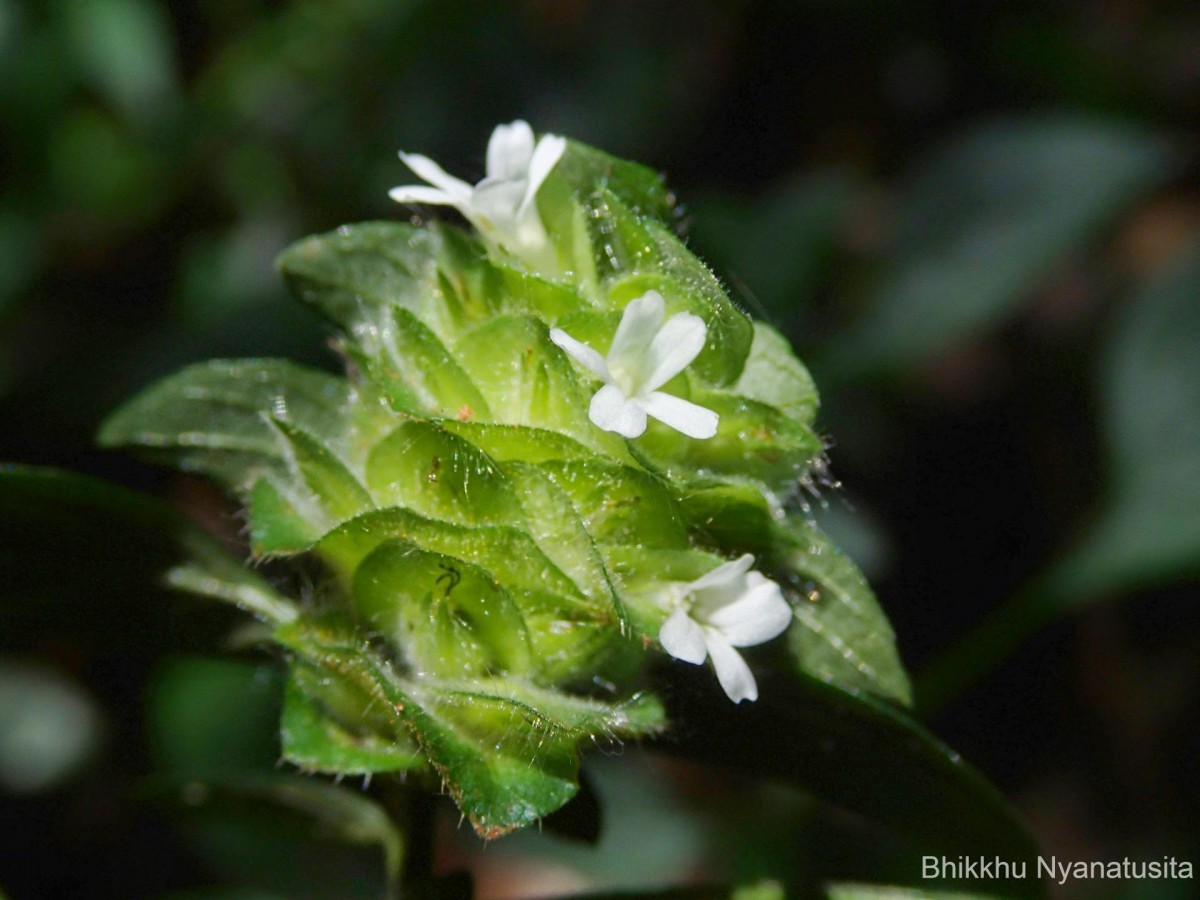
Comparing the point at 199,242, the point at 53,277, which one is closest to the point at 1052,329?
the point at 199,242

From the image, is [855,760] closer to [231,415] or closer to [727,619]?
[727,619]

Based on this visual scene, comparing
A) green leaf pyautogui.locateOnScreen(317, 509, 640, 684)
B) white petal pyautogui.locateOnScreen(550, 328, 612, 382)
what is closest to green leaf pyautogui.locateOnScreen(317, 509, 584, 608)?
green leaf pyautogui.locateOnScreen(317, 509, 640, 684)

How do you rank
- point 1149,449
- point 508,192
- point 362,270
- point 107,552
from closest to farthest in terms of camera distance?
point 508,192
point 362,270
point 107,552
point 1149,449

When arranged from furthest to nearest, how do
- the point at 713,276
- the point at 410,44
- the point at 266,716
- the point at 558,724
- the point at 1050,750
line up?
1. the point at 410,44
2. the point at 1050,750
3. the point at 266,716
4. the point at 713,276
5. the point at 558,724

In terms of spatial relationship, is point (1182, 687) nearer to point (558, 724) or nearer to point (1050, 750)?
point (1050, 750)

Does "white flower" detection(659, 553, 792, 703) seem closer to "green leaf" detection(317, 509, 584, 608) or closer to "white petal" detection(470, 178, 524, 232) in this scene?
"green leaf" detection(317, 509, 584, 608)

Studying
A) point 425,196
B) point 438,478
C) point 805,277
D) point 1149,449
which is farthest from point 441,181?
→ point 1149,449
